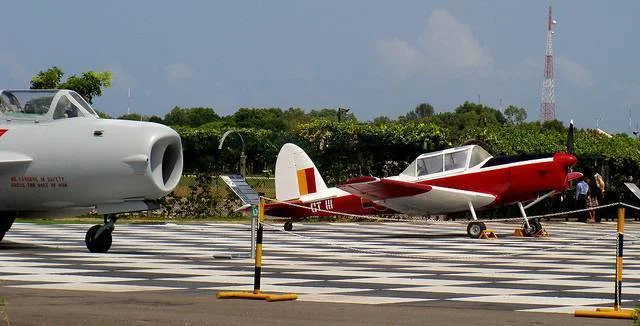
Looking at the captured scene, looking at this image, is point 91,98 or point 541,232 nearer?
point 541,232

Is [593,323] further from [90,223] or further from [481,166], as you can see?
[90,223]

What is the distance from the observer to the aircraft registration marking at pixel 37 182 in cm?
1552

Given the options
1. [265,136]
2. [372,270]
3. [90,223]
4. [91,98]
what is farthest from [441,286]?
[91,98]

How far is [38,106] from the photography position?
15836 millimetres

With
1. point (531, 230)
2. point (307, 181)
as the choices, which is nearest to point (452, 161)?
point (531, 230)

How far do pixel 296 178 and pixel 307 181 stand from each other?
9.8 inches

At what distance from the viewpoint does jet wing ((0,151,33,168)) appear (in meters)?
15.5

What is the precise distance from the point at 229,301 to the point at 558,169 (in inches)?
573

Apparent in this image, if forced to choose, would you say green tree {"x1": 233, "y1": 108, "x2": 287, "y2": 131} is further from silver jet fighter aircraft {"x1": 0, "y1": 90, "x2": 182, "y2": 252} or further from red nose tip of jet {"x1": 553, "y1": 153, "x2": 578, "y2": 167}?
silver jet fighter aircraft {"x1": 0, "y1": 90, "x2": 182, "y2": 252}

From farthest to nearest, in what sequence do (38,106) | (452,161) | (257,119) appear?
(257,119) < (452,161) < (38,106)

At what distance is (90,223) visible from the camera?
2719 centimetres

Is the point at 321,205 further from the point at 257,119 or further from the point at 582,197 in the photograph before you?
the point at 257,119

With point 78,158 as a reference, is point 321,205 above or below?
below

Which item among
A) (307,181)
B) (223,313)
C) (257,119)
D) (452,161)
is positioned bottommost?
(223,313)
